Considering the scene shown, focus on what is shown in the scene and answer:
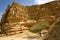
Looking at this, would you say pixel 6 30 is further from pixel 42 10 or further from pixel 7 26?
pixel 42 10

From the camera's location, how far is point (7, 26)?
84.9 feet

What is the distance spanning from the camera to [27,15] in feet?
102

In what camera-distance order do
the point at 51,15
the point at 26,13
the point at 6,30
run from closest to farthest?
the point at 6,30 < the point at 51,15 < the point at 26,13

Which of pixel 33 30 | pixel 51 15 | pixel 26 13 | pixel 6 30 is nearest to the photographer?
pixel 33 30

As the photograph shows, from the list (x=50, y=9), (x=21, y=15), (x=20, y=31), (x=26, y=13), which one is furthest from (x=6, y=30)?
(x=50, y=9)

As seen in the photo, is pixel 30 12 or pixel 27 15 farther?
pixel 30 12

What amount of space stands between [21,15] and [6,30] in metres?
4.96

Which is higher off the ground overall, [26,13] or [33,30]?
[26,13]

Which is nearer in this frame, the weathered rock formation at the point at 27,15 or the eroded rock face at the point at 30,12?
the weathered rock formation at the point at 27,15

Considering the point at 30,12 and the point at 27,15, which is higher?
the point at 30,12

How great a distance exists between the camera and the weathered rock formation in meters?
26.4

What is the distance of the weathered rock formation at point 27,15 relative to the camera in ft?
86.6

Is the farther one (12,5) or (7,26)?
(12,5)

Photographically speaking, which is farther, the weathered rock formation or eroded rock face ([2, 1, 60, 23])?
eroded rock face ([2, 1, 60, 23])
